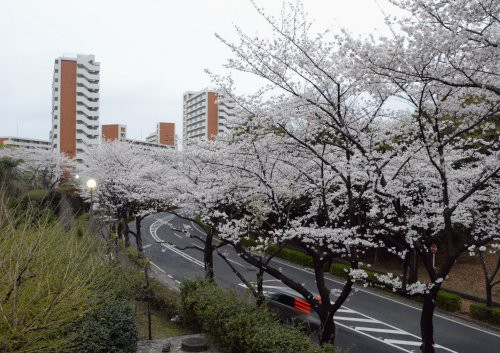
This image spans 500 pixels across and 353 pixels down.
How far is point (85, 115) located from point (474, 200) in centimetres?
5896

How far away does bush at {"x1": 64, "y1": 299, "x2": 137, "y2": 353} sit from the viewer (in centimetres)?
761

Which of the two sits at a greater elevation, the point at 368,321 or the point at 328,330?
the point at 328,330

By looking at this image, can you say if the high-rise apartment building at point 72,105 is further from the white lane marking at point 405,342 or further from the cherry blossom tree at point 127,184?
the white lane marking at point 405,342

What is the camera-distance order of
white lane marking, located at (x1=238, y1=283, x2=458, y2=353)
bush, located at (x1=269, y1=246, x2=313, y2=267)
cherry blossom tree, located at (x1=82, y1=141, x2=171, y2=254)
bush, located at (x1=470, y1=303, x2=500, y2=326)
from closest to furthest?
white lane marking, located at (x1=238, y1=283, x2=458, y2=353) < bush, located at (x1=470, y1=303, x2=500, y2=326) < cherry blossom tree, located at (x1=82, y1=141, x2=171, y2=254) < bush, located at (x1=269, y1=246, x2=313, y2=267)

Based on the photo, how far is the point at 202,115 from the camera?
270ft

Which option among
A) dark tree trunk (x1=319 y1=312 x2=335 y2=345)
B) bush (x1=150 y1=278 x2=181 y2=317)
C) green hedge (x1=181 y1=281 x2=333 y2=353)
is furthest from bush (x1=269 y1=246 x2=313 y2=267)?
dark tree trunk (x1=319 y1=312 x2=335 y2=345)

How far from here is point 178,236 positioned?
32688mm

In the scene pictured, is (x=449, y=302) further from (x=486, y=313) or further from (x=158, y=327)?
(x=158, y=327)

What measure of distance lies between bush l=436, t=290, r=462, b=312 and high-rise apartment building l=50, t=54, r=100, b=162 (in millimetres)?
49055

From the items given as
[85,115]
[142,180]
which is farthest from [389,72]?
[85,115]

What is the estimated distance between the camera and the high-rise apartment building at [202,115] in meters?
78.6

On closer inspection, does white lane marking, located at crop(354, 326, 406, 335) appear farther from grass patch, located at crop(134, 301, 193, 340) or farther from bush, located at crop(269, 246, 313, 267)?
bush, located at crop(269, 246, 313, 267)

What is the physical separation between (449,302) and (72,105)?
5511 centimetres

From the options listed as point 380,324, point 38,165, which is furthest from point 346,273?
point 38,165
